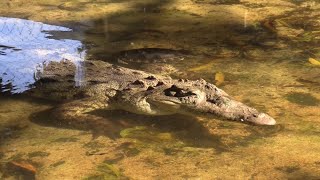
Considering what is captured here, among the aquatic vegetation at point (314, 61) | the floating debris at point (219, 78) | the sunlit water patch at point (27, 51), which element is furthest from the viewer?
the aquatic vegetation at point (314, 61)

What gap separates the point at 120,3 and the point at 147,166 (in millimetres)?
4933

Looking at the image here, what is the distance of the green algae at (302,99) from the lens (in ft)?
11.4

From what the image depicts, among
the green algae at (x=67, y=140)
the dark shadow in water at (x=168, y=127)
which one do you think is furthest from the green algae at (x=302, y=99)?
the green algae at (x=67, y=140)

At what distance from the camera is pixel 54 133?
3258 millimetres

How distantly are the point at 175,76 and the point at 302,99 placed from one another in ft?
→ 3.92

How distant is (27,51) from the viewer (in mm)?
4816

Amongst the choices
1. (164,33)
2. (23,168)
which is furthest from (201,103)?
(164,33)

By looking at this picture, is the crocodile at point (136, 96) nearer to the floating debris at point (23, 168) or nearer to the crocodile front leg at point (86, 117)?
the crocodile front leg at point (86, 117)

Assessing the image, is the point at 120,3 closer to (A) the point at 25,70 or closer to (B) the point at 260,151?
(A) the point at 25,70

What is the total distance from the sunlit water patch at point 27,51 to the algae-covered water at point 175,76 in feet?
0.04

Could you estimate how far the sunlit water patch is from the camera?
13.5 ft

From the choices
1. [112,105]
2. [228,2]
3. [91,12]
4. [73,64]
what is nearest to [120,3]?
[91,12]

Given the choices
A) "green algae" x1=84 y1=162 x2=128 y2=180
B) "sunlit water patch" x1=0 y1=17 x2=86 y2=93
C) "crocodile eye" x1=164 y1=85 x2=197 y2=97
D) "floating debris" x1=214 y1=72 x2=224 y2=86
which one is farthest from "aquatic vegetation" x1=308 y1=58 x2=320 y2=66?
"green algae" x1=84 y1=162 x2=128 y2=180

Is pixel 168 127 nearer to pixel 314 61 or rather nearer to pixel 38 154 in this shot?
pixel 38 154
